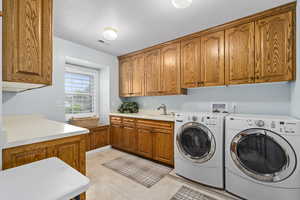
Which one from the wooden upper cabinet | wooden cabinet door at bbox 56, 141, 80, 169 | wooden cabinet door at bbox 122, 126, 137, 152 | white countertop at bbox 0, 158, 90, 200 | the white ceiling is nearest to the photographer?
white countertop at bbox 0, 158, 90, 200

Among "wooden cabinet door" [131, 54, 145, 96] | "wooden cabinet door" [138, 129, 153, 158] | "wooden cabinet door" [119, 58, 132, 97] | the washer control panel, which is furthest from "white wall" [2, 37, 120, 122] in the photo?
the washer control panel

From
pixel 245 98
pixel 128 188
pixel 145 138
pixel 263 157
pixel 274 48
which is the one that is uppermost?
pixel 274 48

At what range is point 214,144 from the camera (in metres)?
1.77

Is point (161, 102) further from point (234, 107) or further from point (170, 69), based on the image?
point (234, 107)

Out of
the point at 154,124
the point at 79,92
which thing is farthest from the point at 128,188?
the point at 79,92

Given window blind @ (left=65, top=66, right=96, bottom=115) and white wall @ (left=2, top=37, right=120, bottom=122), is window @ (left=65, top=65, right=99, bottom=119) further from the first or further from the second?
white wall @ (left=2, top=37, right=120, bottom=122)

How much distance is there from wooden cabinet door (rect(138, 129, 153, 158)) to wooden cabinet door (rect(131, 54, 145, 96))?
3.08 feet

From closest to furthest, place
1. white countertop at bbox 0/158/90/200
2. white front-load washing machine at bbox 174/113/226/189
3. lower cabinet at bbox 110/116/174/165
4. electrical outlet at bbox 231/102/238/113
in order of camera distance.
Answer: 1. white countertop at bbox 0/158/90/200
2. white front-load washing machine at bbox 174/113/226/189
3. electrical outlet at bbox 231/102/238/113
4. lower cabinet at bbox 110/116/174/165

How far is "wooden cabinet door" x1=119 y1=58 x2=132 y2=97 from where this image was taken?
11.2ft

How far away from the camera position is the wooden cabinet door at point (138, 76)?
10.3ft

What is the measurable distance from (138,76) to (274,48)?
242 centimetres

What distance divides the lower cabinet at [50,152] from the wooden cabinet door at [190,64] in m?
1.91

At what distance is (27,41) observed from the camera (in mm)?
1034

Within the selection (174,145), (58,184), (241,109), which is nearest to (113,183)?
(174,145)
